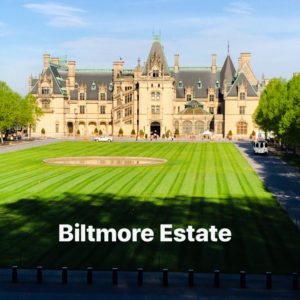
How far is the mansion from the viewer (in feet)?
476

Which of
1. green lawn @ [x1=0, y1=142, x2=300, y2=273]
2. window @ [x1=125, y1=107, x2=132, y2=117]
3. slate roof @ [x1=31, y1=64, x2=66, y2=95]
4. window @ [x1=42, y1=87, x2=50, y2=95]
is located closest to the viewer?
green lawn @ [x1=0, y1=142, x2=300, y2=273]

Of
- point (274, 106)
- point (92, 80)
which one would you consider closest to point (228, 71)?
point (92, 80)

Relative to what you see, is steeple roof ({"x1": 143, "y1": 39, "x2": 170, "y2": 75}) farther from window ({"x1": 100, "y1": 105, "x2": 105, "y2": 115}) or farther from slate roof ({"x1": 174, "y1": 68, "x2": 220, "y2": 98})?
Result: window ({"x1": 100, "y1": 105, "x2": 105, "y2": 115})

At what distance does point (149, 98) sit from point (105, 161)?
74151mm

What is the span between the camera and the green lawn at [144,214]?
2675 centimetres

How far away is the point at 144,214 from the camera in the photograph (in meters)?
36.7

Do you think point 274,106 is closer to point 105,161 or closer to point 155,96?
point 105,161

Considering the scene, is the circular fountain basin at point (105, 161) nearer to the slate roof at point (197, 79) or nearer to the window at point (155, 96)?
the window at point (155, 96)

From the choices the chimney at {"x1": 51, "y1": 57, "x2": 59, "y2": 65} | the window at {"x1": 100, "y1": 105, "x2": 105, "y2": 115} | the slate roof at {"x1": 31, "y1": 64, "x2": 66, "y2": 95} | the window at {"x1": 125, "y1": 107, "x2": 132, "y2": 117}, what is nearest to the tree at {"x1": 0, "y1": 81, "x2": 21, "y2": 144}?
the slate roof at {"x1": 31, "y1": 64, "x2": 66, "y2": 95}

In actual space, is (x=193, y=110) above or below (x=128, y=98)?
below

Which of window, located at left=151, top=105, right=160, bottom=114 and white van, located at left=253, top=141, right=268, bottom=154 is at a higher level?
window, located at left=151, top=105, right=160, bottom=114

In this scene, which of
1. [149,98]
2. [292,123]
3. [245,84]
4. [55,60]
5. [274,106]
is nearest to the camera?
[292,123]

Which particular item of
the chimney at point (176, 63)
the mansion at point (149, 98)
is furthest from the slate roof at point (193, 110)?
the chimney at point (176, 63)

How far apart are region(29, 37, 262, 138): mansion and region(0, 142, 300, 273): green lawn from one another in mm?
82875
